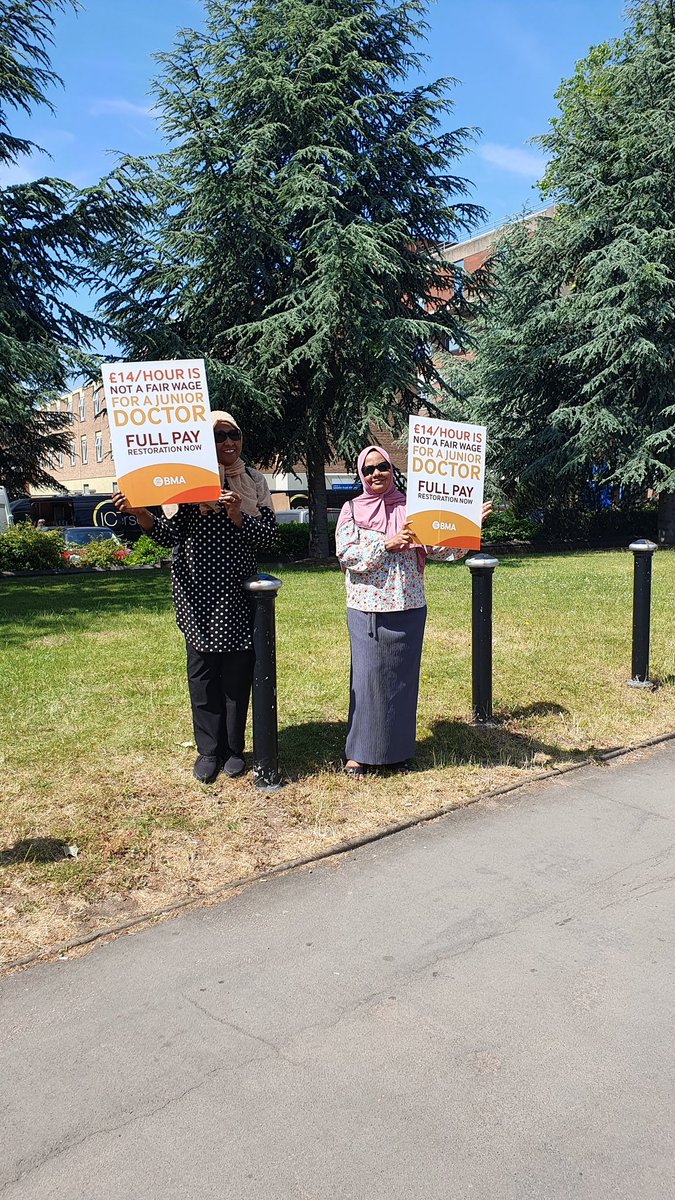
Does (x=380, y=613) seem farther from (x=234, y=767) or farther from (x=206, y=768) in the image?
(x=206, y=768)

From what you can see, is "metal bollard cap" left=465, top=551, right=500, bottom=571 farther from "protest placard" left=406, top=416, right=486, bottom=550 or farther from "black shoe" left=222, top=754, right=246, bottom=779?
"black shoe" left=222, top=754, right=246, bottom=779

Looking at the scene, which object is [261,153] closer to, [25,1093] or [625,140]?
[625,140]

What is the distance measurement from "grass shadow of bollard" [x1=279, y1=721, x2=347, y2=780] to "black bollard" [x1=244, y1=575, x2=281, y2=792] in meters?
0.24

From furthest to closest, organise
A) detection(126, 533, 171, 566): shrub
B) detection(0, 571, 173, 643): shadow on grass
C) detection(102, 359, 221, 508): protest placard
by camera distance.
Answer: detection(126, 533, 171, 566): shrub, detection(0, 571, 173, 643): shadow on grass, detection(102, 359, 221, 508): protest placard

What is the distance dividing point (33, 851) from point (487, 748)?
282 centimetres

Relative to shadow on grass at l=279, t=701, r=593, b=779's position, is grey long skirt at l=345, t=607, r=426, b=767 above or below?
above

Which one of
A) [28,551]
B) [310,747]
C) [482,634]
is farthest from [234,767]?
[28,551]

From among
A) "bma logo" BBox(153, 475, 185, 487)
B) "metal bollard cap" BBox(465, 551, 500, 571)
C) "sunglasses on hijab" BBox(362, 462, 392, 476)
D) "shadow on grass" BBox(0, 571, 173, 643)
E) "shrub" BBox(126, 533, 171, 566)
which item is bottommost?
"shadow on grass" BBox(0, 571, 173, 643)

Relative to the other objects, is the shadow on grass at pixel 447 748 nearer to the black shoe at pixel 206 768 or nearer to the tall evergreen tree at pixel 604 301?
the black shoe at pixel 206 768

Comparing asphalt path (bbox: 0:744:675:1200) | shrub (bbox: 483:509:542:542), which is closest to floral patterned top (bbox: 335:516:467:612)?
asphalt path (bbox: 0:744:675:1200)

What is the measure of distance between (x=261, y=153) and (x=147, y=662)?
534 inches

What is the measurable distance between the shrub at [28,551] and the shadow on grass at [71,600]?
0.89 meters

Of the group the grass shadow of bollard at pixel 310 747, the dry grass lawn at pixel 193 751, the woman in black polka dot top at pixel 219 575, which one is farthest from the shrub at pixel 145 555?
the woman in black polka dot top at pixel 219 575

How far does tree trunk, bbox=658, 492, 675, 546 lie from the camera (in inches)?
920
